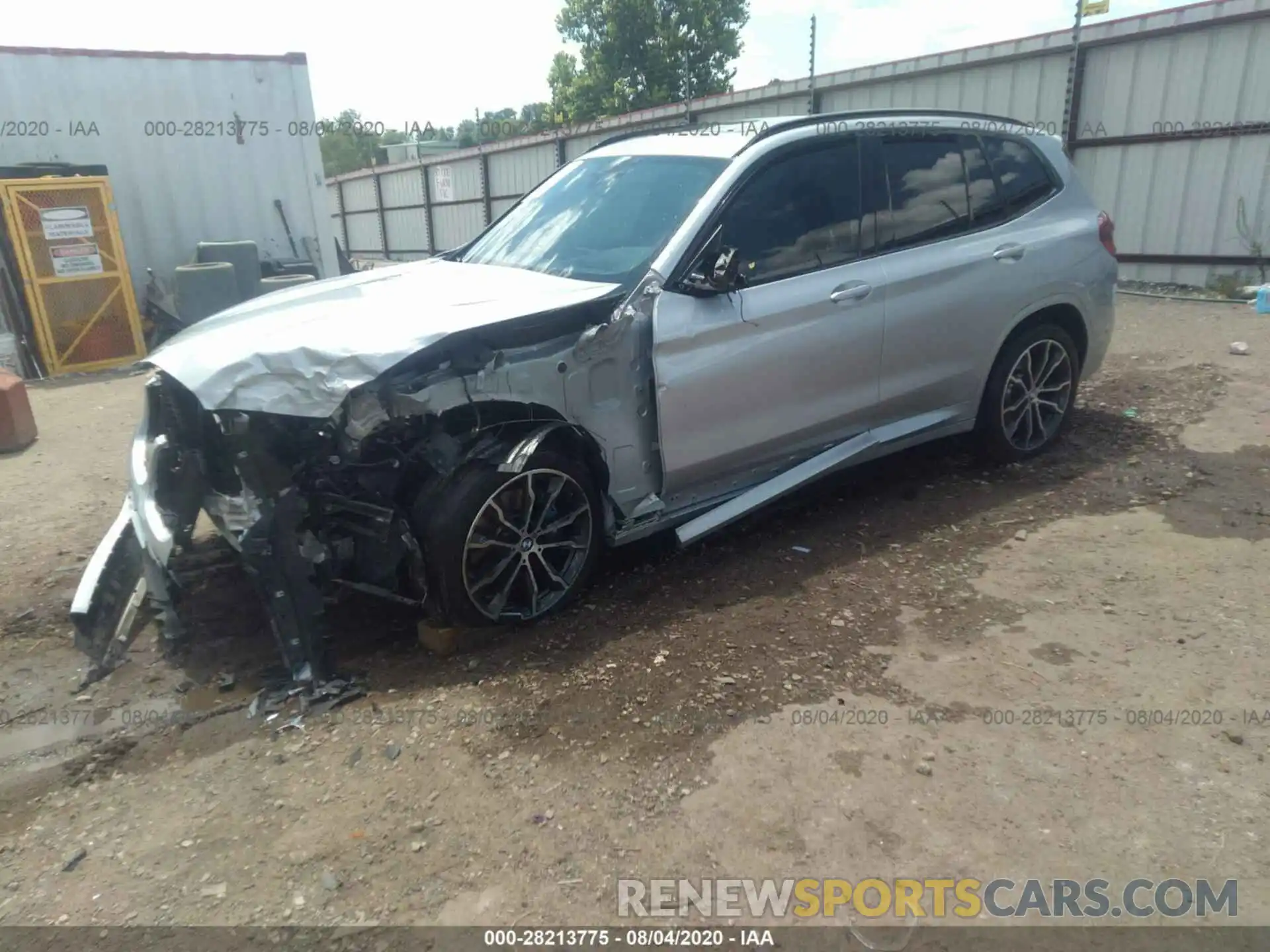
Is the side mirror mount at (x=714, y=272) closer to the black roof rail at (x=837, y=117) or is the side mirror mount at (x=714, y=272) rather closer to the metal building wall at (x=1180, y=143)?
the black roof rail at (x=837, y=117)

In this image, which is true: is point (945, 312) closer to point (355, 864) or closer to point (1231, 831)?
point (1231, 831)

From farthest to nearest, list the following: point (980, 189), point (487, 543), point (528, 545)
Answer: point (980, 189) → point (528, 545) → point (487, 543)

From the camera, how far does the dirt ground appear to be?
2383mm

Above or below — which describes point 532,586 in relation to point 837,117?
below

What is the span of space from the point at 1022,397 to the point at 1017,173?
1233 mm

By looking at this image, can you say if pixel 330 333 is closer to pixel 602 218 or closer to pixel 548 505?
pixel 548 505

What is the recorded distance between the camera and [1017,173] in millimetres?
4930

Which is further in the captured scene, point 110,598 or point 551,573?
point 110,598

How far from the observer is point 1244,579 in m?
3.73

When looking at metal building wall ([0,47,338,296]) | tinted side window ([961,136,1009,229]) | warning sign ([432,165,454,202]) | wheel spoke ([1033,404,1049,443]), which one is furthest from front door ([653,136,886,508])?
warning sign ([432,165,454,202])

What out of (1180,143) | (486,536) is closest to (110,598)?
(486,536)

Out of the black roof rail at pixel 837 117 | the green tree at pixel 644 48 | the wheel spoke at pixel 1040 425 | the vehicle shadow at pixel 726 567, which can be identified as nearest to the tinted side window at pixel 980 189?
the black roof rail at pixel 837 117

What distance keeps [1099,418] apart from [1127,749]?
3667 millimetres

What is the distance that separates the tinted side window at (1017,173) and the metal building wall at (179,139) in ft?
34.2
